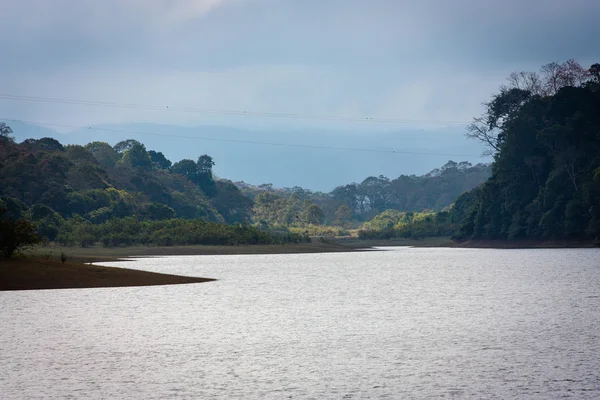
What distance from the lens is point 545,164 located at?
365 feet

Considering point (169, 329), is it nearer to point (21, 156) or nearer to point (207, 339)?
point (207, 339)

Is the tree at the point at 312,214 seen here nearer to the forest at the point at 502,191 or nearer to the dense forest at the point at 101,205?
the dense forest at the point at 101,205

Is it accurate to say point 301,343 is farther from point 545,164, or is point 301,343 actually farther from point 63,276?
point 545,164

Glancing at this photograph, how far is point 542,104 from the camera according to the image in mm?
112312

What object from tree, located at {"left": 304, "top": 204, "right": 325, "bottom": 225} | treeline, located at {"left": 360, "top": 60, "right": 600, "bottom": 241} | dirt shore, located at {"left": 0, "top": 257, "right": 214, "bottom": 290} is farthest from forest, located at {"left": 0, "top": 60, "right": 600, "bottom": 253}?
tree, located at {"left": 304, "top": 204, "right": 325, "bottom": 225}

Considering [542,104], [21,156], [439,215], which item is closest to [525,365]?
[542,104]

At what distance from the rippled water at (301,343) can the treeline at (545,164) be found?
213ft

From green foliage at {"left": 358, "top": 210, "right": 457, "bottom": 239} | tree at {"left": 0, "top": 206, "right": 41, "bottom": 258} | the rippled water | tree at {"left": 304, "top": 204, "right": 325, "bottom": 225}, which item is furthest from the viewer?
tree at {"left": 304, "top": 204, "right": 325, "bottom": 225}

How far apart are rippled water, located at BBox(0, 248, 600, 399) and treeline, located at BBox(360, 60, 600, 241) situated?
64.8m

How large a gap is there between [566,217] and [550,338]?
81.7m

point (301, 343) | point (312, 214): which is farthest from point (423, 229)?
point (301, 343)

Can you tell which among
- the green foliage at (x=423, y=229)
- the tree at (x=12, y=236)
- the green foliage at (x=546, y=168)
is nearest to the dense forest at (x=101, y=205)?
the green foliage at (x=423, y=229)

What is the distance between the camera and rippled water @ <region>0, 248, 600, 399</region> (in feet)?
50.0

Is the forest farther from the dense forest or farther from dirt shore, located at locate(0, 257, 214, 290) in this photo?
dirt shore, located at locate(0, 257, 214, 290)
